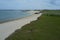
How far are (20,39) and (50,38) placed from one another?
8.77 feet

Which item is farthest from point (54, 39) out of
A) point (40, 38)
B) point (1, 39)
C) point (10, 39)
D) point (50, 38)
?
point (1, 39)

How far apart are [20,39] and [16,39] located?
35cm

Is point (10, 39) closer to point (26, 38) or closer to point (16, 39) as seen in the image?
point (16, 39)

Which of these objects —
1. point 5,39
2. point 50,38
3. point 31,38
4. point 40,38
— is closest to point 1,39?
point 5,39

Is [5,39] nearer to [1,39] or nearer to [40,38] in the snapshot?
[1,39]

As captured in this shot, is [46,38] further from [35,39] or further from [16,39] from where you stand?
[16,39]

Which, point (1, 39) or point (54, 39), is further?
point (1, 39)

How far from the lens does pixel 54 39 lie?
488 inches

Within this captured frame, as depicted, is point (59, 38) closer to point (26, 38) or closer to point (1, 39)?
point (26, 38)

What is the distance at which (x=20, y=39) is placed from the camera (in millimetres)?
12562

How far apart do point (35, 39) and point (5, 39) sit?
277 centimetres

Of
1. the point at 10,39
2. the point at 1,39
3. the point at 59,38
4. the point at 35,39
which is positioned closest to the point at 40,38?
the point at 35,39

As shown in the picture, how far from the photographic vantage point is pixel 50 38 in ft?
41.7

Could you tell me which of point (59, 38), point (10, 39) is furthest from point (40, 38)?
point (10, 39)
